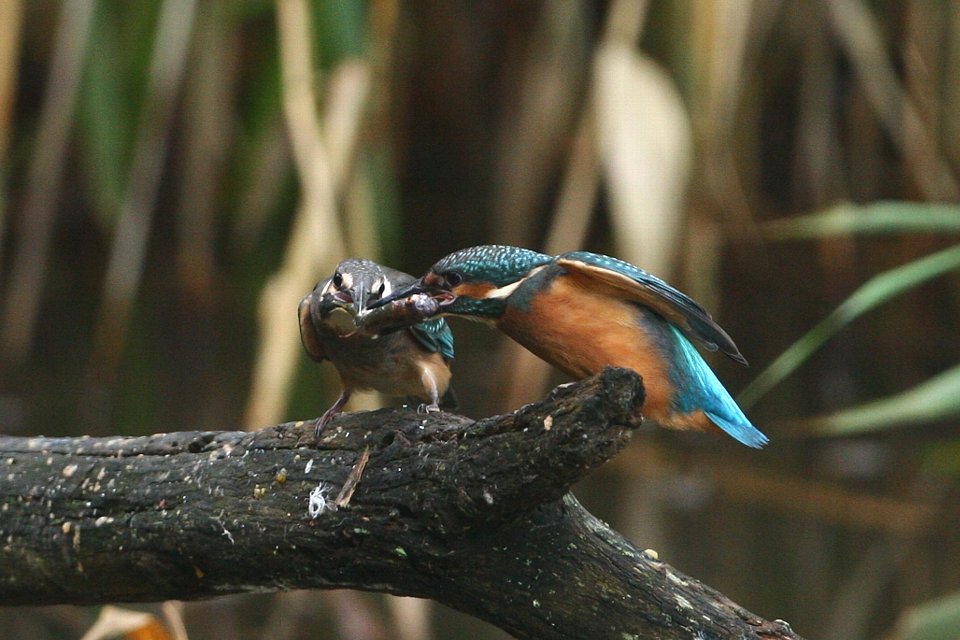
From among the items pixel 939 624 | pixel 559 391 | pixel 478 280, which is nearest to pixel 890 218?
pixel 939 624

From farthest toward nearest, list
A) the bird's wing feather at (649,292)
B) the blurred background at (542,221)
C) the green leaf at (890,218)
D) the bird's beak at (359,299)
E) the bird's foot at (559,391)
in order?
the blurred background at (542,221), the green leaf at (890,218), the bird's beak at (359,299), the bird's wing feather at (649,292), the bird's foot at (559,391)

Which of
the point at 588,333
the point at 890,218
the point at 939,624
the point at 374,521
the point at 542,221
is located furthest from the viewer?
the point at 542,221

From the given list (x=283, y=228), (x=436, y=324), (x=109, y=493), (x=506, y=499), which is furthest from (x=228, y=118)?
(x=506, y=499)

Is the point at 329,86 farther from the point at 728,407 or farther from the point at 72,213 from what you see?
the point at 72,213

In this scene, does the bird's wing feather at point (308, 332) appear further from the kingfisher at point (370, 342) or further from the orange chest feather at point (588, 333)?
the orange chest feather at point (588, 333)

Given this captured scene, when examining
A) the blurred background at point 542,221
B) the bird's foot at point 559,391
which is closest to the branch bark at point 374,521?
the bird's foot at point 559,391

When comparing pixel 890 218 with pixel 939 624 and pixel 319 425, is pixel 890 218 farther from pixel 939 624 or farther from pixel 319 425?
pixel 319 425

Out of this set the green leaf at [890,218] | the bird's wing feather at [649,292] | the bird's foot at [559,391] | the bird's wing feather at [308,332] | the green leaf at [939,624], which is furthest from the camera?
the green leaf at [890,218]

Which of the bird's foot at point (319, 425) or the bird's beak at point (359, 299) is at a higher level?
the bird's beak at point (359, 299)
